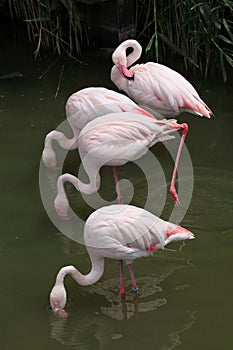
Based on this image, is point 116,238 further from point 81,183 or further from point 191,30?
point 191,30

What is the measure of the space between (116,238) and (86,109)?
3.82 ft

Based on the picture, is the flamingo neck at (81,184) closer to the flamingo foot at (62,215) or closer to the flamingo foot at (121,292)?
the flamingo foot at (62,215)

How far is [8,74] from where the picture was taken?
5914 mm

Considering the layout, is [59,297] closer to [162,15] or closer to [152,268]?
[152,268]

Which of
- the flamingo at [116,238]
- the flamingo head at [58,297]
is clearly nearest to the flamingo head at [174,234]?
the flamingo at [116,238]

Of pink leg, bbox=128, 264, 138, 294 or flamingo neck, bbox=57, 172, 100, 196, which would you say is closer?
pink leg, bbox=128, 264, 138, 294

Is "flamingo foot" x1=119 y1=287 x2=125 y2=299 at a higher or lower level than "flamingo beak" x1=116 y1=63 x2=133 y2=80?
lower

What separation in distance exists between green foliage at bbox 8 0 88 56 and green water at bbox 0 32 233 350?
922 millimetres

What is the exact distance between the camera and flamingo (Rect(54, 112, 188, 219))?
4.15 meters

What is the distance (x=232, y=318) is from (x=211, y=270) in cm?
36

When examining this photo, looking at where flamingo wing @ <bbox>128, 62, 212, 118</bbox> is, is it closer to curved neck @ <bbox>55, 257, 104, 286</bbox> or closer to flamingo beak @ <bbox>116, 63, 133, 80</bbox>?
flamingo beak @ <bbox>116, 63, 133, 80</bbox>

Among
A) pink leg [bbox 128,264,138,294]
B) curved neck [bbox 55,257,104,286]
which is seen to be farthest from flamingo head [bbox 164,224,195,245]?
curved neck [bbox 55,257,104,286]

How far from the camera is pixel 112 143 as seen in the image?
4145 millimetres

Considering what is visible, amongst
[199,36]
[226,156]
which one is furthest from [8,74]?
[226,156]
